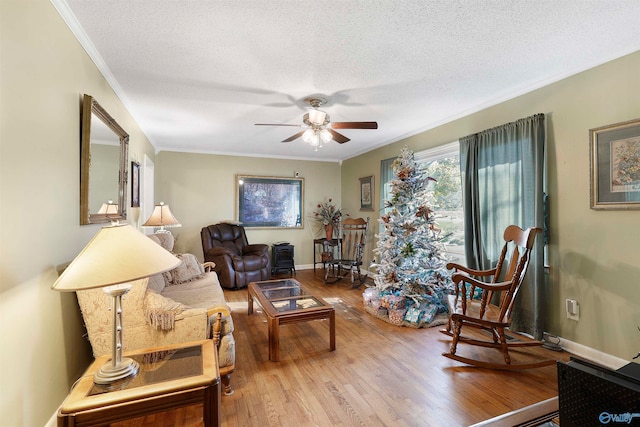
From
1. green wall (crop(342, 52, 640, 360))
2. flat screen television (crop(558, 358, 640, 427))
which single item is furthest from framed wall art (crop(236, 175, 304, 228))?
flat screen television (crop(558, 358, 640, 427))

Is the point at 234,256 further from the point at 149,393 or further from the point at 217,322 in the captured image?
the point at 149,393

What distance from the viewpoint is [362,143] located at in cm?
530

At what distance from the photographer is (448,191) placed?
4.21 m

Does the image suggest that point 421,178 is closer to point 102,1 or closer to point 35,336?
point 102,1

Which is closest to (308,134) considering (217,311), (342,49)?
(342,49)

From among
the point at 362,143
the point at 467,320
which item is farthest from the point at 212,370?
the point at 362,143

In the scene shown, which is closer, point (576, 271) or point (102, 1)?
point (102, 1)

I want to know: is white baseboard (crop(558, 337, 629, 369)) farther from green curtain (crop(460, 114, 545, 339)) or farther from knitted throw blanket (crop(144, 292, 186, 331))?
knitted throw blanket (crop(144, 292, 186, 331))

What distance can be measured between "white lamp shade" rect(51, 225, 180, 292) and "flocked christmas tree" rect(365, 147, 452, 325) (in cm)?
285

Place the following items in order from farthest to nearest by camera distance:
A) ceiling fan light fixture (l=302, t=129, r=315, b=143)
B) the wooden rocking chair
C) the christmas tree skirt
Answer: the christmas tree skirt
ceiling fan light fixture (l=302, t=129, r=315, b=143)
the wooden rocking chair

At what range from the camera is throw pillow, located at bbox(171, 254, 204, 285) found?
3459 millimetres

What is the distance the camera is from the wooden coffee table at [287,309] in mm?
2590

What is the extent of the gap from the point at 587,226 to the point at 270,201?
5013 millimetres

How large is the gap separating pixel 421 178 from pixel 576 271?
1794 mm
